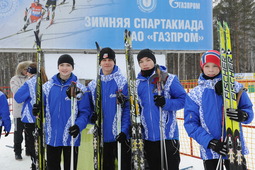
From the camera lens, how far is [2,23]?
211 inches

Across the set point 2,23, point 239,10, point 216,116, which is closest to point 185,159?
point 216,116

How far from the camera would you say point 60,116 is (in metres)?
2.73

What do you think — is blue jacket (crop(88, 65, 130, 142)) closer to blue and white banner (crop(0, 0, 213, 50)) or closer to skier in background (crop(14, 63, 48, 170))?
skier in background (crop(14, 63, 48, 170))

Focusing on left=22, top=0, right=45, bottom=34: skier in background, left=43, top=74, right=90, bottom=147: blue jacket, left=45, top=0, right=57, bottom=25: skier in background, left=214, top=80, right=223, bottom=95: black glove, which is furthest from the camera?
left=45, top=0, right=57, bottom=25: skier in background

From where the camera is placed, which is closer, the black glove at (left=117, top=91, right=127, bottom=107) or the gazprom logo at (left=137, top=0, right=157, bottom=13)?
the black glove at (left=117, top=91, right=127, bottom=107)

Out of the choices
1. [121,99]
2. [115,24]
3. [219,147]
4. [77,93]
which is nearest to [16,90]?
[77,93]

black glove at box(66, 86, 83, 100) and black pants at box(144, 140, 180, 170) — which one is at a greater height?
black glove at box(66, 86, 83, 100)

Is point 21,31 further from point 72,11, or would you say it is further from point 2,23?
point 72,11

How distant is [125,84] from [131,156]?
0.80 meters

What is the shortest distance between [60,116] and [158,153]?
44.1 inches

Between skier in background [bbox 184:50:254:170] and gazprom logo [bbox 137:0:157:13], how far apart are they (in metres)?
4.47

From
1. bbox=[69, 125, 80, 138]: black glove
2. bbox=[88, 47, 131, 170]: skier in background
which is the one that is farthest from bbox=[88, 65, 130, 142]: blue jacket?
bbox=[69, 125, 80, 138]: black glove

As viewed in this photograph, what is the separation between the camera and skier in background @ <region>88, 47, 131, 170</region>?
9.15 feet

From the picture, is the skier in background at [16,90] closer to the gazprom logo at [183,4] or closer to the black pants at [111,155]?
the black pants at [111,155]
